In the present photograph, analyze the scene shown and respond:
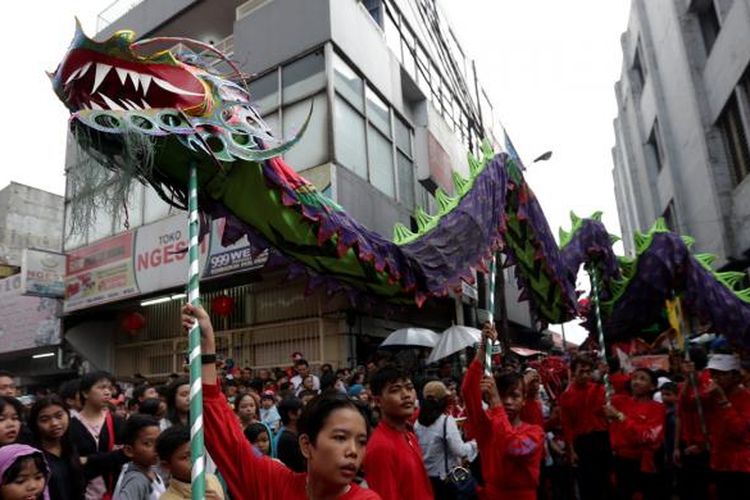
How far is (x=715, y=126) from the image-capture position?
14.5m

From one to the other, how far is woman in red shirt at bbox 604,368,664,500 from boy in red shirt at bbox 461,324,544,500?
2.80m

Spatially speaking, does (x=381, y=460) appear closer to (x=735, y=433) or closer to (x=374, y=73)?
(x=735, y=433)

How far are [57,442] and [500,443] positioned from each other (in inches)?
96.4

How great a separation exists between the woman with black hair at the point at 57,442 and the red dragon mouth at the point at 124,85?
5.48ft

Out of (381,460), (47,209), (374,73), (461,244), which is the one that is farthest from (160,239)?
(47,209)

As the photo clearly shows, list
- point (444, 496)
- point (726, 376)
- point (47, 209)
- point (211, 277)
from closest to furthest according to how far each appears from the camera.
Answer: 1. point (444, 496)
2. point (726, 376)
3. point (211, 277)
4. point (47, 209)

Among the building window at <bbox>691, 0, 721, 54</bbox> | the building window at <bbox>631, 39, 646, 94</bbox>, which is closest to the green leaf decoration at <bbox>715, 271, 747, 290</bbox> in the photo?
the building window at <bbox>691, 0, 721, 54</bbox>

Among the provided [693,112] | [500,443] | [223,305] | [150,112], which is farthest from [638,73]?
[150,112]

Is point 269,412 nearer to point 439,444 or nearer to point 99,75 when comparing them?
point 439,444

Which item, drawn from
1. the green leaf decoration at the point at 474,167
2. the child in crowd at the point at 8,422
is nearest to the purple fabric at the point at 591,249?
the green leaf decoration at the point at 474,167

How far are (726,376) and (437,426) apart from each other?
8.77ft

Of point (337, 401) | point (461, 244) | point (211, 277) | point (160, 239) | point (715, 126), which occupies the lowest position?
point (337, 401)

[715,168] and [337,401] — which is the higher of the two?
[715,168]

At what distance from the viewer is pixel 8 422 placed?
301cm
